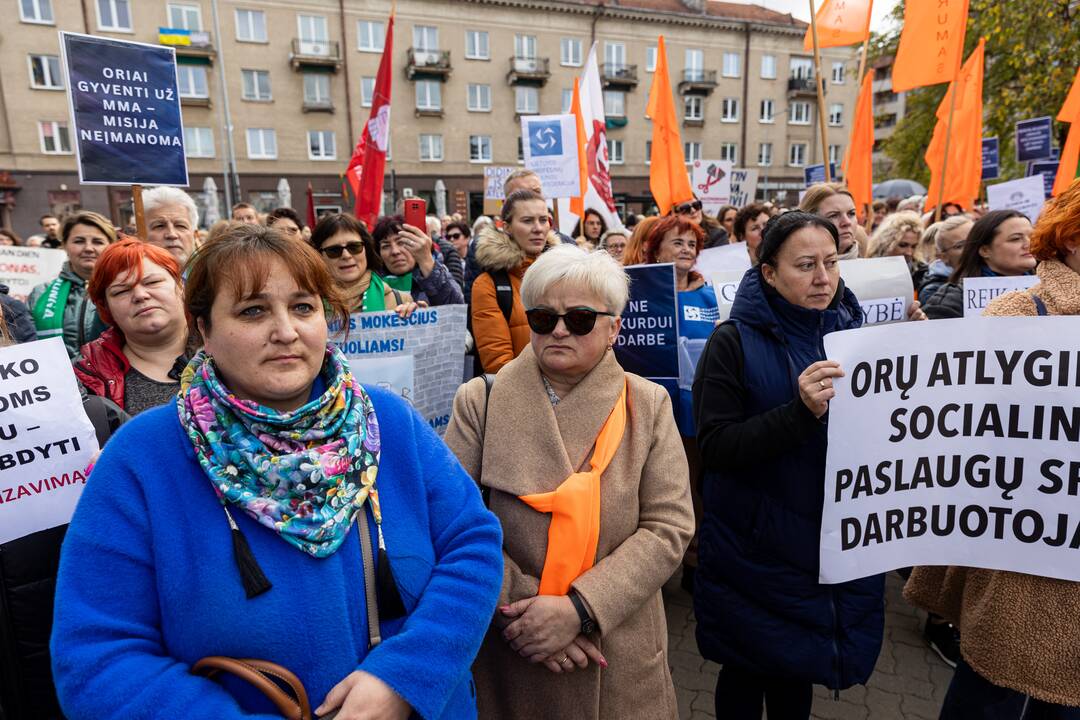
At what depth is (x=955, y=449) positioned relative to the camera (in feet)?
6.42

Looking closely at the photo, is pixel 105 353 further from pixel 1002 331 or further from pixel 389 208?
pixel 389 208

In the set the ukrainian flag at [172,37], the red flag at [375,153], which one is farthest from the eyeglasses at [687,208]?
the ukrainian flag at [172,37]

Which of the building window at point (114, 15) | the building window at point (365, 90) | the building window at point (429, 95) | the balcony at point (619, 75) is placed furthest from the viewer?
the balcony at point (619, 75)

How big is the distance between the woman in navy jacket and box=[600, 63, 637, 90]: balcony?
37199 millimetres

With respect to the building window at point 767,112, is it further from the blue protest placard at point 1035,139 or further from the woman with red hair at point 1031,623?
the woman with red hair at point 1031,623

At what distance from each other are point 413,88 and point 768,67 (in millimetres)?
22678

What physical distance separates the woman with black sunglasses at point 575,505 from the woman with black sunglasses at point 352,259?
1.37 m

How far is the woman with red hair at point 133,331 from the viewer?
7.31 ft

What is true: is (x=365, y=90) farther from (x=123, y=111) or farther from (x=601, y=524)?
(x=601, y=524)

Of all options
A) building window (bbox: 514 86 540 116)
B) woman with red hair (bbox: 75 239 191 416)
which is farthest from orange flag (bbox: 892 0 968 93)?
building window (bbox: 514 86 540 116)

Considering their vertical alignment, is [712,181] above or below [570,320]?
above

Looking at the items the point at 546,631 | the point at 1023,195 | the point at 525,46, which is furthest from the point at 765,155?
the point at 546,631

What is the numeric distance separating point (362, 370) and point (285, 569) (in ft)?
5.24

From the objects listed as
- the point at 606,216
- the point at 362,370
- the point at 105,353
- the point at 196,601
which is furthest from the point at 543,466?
the point at 606,216
